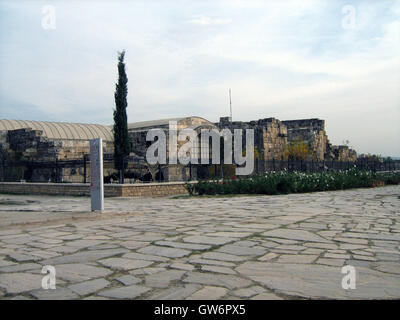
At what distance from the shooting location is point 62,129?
26.1m

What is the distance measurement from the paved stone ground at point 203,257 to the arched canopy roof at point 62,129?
1908 cm

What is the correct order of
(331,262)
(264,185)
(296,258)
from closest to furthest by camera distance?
(331,262) < (296,258) < (264,185)

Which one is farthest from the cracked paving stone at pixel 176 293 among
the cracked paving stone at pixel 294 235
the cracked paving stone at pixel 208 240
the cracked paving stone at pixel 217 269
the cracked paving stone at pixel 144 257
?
the cracked paving stone at pixel 294 235

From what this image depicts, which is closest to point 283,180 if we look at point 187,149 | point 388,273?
point 187,149

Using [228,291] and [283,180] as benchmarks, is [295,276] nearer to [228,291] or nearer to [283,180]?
[228,291]

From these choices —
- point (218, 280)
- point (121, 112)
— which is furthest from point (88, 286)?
point (121, 112)

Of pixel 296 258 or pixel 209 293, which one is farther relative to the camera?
pixel 296 258

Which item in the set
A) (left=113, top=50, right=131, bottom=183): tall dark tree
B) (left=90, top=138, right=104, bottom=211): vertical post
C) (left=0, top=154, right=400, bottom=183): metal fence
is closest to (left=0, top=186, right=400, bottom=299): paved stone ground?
(left=90, top=138, right=104, bottom=211): vertical post

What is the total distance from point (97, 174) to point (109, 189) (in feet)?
17.7

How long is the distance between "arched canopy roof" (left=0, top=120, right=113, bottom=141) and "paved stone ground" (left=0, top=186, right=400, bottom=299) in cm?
1908

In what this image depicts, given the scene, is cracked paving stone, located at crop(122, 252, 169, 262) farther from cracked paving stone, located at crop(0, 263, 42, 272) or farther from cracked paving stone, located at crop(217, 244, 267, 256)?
cracked paving stone, located at crop(0, 263, 42, 272)

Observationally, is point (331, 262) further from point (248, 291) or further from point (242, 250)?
point (248, 291)

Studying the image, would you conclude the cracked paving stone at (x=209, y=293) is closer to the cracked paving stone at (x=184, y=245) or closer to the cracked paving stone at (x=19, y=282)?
the cracked paving stone at (x=19, y=282)
